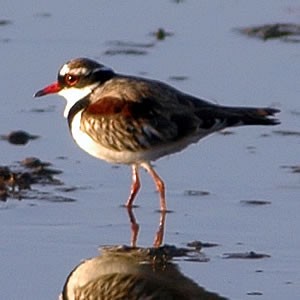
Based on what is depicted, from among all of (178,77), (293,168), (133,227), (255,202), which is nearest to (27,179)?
(133,227)

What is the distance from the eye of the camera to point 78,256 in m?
9.67

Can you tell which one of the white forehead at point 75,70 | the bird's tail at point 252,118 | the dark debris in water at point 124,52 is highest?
the white forehead at point 75,70

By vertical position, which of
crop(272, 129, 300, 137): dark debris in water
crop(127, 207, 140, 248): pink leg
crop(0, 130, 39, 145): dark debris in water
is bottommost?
crop(127, 207, 140, 248): pink leg

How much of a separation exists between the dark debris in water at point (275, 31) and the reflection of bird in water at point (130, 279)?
4915mm

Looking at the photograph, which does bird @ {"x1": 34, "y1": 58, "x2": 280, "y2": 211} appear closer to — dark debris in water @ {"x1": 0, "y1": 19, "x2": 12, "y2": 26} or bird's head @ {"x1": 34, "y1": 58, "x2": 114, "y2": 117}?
bird's head @ {"x1": 34, "y1": 58, "x2": 114, "y2": 117}

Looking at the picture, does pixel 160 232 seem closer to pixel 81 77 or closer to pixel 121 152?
pixel 121 152

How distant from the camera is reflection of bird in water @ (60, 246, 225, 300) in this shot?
29.9 feet

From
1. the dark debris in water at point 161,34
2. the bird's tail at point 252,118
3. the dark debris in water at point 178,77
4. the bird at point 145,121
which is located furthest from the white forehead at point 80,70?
the dark debris in water at point 161,34

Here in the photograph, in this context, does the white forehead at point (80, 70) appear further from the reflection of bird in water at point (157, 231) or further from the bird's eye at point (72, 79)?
the reflection of bird in water at point (157, 231)

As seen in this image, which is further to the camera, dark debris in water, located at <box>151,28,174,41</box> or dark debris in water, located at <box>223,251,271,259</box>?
dark debris in water, located at <box>151,28,174,41</box>

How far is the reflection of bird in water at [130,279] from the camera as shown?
911 centimetres

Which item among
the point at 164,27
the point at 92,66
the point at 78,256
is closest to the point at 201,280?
the point at 78,256

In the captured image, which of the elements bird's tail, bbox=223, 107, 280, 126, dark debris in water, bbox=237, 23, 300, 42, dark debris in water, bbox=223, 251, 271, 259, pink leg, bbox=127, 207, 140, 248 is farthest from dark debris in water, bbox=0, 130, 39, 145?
dark debris in water, bbox=237, 23, 300, 42

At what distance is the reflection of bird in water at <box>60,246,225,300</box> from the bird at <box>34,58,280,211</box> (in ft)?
2.88
